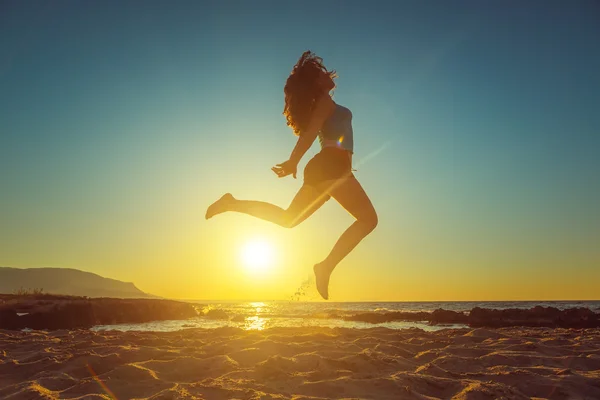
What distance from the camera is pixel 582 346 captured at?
554cm

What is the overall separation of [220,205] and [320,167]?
1186mm

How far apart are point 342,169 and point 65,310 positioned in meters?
14.1

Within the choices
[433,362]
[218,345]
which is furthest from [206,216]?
[433,362]

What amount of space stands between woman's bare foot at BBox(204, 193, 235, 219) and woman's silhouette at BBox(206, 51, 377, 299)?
0.14 ft

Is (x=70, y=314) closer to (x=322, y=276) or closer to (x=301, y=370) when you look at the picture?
(x=301, y=370)

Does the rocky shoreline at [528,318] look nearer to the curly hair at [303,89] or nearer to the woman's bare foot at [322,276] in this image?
the woman's bare foot at [322,276]

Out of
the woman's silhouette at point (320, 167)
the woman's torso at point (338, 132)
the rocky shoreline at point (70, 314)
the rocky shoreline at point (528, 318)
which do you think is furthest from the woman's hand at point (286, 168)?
the rocky shoreline at point (528, 318)

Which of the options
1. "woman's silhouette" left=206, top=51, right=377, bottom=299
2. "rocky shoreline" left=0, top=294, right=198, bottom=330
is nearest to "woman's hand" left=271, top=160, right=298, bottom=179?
Result: "woman's silhouette" left=206, top=51, right=377, bottom=299

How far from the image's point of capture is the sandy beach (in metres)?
3.33

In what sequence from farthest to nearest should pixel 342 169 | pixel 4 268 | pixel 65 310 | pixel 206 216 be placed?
1. pixel 4 268
2. pixel 65 310
3. pixel 206 216
4. pixel 342 169

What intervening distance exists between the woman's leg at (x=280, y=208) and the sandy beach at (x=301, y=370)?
155cm

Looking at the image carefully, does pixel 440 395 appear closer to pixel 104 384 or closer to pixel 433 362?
pixel 433 362

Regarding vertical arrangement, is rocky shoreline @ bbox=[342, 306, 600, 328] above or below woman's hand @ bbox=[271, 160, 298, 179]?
below

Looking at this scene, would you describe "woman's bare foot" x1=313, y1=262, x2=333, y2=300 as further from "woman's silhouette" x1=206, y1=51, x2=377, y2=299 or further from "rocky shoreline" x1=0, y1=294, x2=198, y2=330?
"rocky shoreline" x1=0, y1=294, x2=198, y2=330
